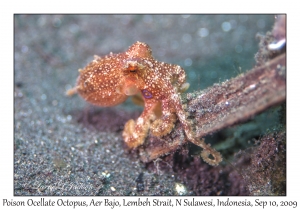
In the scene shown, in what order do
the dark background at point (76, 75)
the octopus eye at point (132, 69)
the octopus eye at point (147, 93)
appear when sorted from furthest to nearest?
1. the dark background at point (76, 75)
2. the octopus eye at point (147, 93)
3. the octopus eye at point (132, 69)

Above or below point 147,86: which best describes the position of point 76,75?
above

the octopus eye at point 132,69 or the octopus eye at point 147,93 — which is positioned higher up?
the octopus eye at point 132,69

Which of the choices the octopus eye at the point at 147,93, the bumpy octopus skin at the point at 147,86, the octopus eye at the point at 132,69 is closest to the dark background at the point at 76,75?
the bumpy octopus skin at the point at 147,86

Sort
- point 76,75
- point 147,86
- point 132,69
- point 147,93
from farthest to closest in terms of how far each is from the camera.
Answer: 1. point 76,75
2. point 147,93
3. point 147,86
4. point 132,69

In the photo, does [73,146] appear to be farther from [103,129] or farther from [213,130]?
[213,130]

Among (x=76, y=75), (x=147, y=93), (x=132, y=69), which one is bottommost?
(x=147, y=93)

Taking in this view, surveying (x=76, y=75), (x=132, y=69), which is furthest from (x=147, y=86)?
(x=76, y=75)

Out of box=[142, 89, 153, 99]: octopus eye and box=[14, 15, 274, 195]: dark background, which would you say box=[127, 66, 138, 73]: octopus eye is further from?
box=[14, 15, 274, 195]: dark background

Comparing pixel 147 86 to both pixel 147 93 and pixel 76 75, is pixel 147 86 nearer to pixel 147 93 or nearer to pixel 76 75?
pixel 147 93

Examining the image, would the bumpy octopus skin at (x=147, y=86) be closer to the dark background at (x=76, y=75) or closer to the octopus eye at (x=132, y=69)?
the octopus eye at (x=132, y=69)
